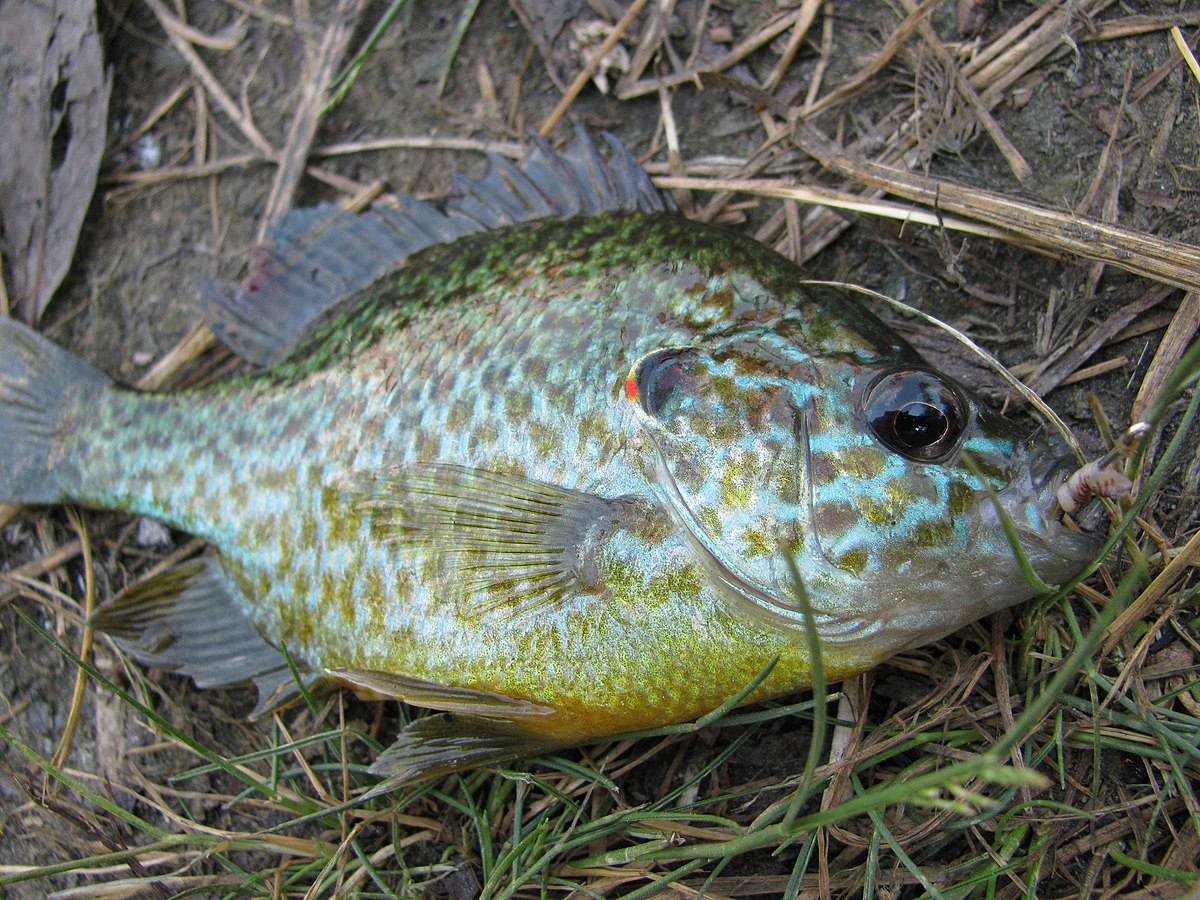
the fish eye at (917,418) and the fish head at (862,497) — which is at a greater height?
the fish eye at (917,418)

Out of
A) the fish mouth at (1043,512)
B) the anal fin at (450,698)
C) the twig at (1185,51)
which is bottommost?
the anal fin at (450,698)

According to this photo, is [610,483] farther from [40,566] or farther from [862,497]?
[40,566]

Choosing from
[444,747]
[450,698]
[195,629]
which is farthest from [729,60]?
[195,629]

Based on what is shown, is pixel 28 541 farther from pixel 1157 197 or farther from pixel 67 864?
pixel 1157 197

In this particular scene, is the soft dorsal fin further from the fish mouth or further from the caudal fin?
the fish mouth

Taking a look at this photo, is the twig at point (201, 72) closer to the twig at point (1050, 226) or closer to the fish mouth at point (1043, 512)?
the twig at point (1050, 226)

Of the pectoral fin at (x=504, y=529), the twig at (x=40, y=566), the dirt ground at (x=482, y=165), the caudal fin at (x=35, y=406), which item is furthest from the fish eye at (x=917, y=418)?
the twig at (x=40, y=566)
